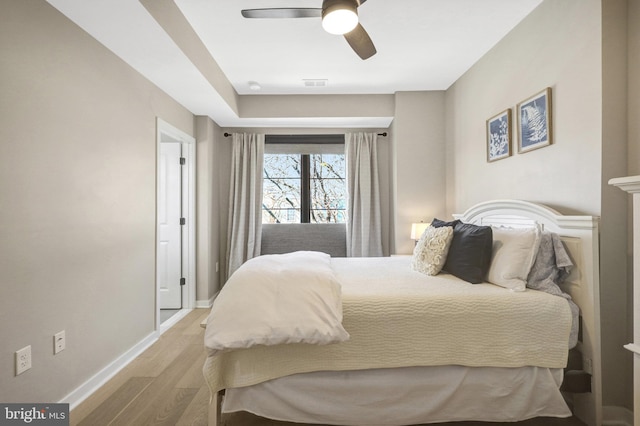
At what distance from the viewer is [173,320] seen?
Answer: 3.29 m

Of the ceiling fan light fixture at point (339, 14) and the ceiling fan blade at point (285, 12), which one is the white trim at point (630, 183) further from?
the ceiling fan blade at point (285, 12)

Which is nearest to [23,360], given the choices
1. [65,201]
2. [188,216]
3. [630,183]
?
[65,201]

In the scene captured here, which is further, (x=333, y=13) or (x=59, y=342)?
(x=59, y=342)

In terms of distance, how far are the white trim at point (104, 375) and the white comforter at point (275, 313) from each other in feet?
3.84

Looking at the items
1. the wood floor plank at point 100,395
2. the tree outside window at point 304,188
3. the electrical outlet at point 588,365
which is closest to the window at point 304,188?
the tree outside window at point 304,188

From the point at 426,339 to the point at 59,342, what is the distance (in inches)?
80.7

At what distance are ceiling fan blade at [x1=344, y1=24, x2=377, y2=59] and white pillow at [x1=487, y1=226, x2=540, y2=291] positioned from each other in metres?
1.49

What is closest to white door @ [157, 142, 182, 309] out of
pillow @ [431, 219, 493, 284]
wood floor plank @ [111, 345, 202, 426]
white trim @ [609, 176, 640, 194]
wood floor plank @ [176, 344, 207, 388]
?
wood floor plank @ [111, 345, 202, 426]

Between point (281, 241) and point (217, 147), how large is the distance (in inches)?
60.7

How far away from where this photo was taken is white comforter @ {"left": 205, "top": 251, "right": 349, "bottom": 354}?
1.42m

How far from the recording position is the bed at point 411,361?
1525mm

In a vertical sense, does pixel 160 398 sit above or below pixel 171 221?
below

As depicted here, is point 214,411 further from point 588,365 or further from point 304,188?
point 304,188

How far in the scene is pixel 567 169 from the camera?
6.28ft
